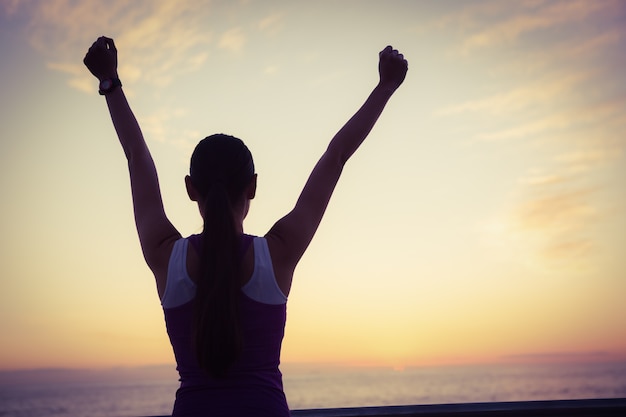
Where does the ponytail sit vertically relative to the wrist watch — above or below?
below

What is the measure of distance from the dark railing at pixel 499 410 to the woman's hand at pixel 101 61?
4.72ft

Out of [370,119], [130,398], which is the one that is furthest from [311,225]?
[130,398]

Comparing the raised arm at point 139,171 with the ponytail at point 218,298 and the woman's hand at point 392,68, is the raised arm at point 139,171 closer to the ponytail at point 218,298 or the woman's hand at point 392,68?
the ponytail at point 218,298

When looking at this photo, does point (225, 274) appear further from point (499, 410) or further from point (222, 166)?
point (499, 410)

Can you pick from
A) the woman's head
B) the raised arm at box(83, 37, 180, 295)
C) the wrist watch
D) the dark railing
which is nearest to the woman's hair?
the woman's head

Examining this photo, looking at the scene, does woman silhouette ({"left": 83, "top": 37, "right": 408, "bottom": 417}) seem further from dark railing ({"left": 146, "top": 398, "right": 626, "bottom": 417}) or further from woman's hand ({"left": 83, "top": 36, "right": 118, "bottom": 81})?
dark railing ({"left": 146, "top": 398, "right": 626, "bottom": 417})

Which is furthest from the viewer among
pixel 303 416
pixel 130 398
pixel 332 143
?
pixel 130 398

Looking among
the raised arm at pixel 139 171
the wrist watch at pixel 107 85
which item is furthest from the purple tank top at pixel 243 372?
the wrist watch at pixel 107 85

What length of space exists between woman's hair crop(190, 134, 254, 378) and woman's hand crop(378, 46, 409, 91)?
0.55m

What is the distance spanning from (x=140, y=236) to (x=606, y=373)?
81.6 m

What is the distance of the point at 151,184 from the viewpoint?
1.39 m

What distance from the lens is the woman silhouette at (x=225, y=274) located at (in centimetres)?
121

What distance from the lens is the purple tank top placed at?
1.22 metres

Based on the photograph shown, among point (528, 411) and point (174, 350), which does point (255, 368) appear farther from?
point (528, 411)
